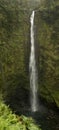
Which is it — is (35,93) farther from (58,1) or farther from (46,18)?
(58,1)

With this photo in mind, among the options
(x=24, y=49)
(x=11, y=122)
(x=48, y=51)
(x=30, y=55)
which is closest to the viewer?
(x=11, y=122)

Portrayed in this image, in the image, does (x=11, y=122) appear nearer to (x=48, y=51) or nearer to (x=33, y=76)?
(x=48, y=51)

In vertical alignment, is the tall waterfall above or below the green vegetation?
below

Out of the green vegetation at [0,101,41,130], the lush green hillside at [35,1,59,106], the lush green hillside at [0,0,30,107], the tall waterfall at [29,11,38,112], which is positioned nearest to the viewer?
the green vegetation at [0,101,41,130]

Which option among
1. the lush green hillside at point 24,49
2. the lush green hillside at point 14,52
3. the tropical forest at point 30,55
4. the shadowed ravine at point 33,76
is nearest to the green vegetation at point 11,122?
the tropical forest at point 30,55

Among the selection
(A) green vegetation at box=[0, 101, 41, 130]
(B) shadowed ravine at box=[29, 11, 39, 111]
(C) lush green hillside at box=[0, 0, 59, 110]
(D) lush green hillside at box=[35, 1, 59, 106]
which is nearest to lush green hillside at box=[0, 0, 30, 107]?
(C) lush green hillside at box=[0, 0, 59, 110]

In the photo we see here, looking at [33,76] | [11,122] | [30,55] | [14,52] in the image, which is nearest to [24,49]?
[30,55]

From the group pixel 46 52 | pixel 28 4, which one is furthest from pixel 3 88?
pixel 28 4

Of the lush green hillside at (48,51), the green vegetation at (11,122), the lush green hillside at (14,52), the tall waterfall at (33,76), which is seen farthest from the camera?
the tall waterfall at (33,76)

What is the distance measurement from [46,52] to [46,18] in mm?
3072

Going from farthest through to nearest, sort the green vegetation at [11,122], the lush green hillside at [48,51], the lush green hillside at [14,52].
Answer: the lush green hillside at [14,52], the lush green hillside at [48,51], the green vegetation at [11,122]

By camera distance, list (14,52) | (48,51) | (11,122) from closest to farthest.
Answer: (11,122) → (48,51) → (14,52)

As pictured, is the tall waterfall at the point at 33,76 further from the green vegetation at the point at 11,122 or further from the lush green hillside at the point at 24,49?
the green vegetation at the point at 11,122

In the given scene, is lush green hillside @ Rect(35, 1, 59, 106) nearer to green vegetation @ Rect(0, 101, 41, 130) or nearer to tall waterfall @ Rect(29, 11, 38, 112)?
tall waterfall @ Rect(29, 11, 38, 112)
